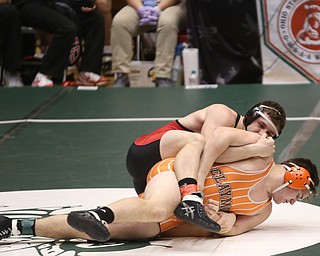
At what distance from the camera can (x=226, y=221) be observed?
15.0ft

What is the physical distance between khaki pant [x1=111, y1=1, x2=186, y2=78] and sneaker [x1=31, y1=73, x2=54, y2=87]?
642mm

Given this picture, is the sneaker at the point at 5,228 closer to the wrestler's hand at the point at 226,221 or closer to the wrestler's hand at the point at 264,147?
the wrestler's hand at the point at 226,221

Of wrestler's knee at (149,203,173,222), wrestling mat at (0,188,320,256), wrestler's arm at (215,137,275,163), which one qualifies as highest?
wrestler's arm at (215,137,275,163)

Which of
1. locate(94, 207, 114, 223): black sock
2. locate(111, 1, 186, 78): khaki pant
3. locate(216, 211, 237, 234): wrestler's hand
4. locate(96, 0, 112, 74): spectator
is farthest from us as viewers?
locate(96, 0, 112, 74): spectator

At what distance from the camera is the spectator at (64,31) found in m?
9.30

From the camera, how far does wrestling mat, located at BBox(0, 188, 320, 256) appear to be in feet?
14.5

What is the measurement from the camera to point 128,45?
9.37 m

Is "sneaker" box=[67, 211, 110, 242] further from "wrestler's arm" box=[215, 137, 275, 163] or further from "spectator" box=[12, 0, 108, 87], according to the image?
"spectator" box=[12, 0, 108, 87]

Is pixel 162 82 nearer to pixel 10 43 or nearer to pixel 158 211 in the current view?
pixel 10 43

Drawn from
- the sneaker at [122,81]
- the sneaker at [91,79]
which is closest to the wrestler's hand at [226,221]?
the sneaker at [122,81]

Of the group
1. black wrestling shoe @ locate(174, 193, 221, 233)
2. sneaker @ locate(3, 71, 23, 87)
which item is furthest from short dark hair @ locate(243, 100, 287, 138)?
sneaker @ locate(3, 71, 23, 87)

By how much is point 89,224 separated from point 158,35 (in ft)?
17.1

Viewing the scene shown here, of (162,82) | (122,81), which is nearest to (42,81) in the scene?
(122,81)

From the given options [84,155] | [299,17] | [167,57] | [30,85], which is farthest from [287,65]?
[84,155]
